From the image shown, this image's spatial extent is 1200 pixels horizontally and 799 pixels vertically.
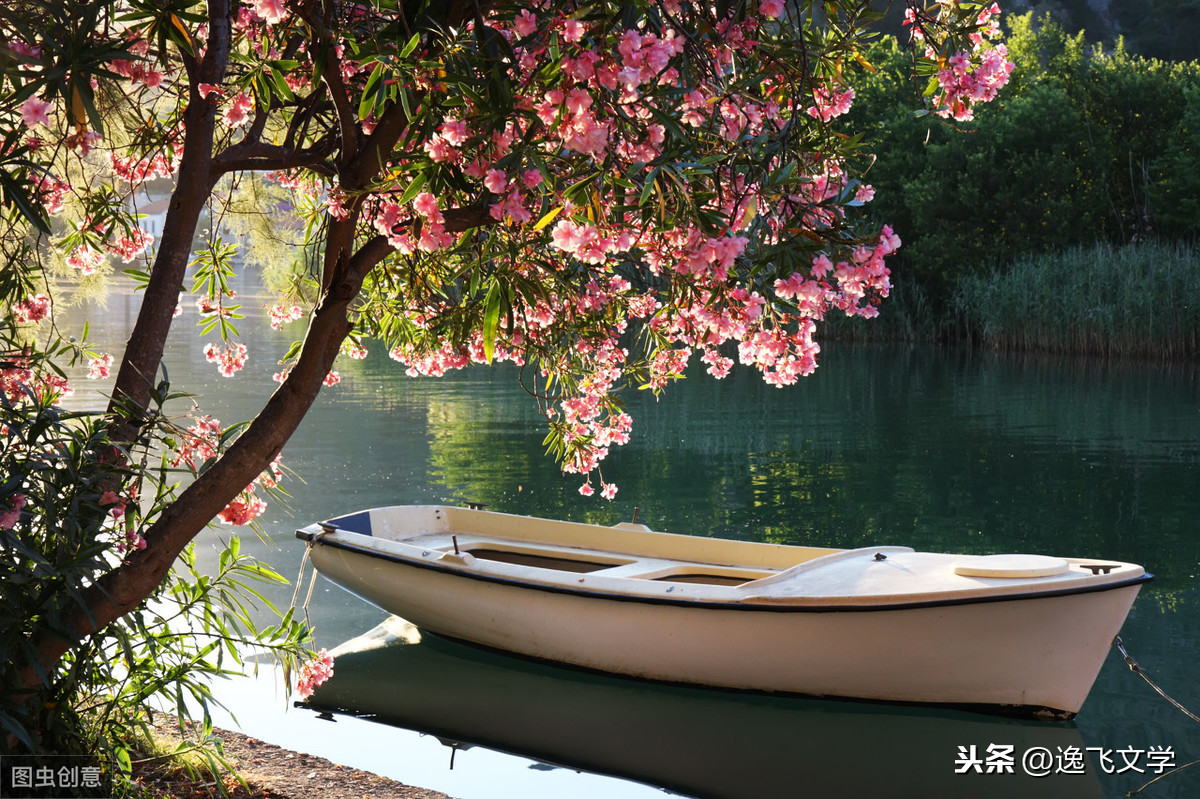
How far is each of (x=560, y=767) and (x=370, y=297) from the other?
2.53m

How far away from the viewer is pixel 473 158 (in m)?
3.32

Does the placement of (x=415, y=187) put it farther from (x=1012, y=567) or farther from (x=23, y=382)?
(x=1012, y=567)

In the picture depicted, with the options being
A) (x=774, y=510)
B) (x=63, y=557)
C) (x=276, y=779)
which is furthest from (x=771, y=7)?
(x=774, y=510)

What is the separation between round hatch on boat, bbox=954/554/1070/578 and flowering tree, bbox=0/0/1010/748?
2.28 metres

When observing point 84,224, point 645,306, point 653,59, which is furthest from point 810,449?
point 653,59

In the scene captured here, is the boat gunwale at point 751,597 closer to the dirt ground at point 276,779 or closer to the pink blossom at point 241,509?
the dirt ground at point 276,779

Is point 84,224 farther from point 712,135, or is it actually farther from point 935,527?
point 935,527

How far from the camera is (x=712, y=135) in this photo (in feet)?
11.5

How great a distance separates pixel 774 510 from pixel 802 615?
5.42 meters

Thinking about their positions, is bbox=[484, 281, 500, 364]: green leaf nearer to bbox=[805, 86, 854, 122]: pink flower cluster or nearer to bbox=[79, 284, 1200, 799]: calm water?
bbox=[805, 86, 854, 122]: pink flower cluster

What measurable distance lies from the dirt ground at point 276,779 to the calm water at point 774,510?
103cm

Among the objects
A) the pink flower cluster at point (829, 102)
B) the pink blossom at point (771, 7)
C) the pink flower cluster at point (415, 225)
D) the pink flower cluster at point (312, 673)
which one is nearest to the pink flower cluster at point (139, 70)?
the pink flower cluster at point (415, 225)

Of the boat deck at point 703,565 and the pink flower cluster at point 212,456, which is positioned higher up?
the pink flower cluster at point 212,456

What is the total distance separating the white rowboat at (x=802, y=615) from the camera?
5758 mm
